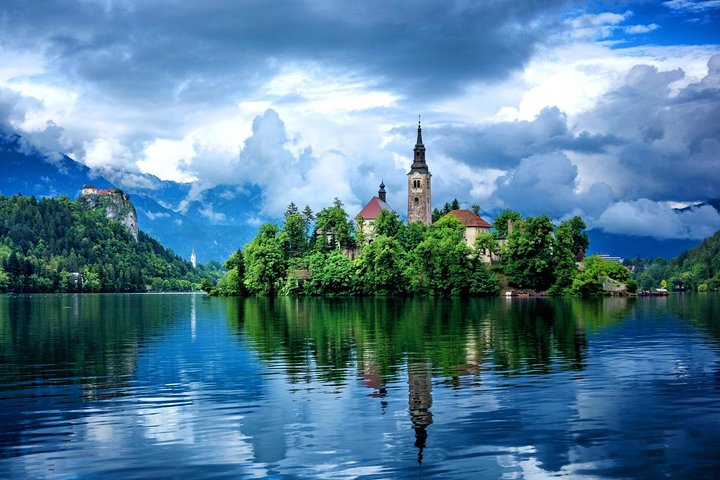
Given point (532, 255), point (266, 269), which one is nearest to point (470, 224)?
point (532, 255)

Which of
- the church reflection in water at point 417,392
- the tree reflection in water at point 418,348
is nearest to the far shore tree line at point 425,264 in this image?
the tree reflection in water at point 418,348

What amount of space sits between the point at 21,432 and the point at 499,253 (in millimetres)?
141609

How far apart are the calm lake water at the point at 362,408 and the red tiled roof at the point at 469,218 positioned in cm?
13061

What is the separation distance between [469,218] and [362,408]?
159m

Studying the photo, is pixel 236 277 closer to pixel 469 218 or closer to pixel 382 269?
pixel 382 269

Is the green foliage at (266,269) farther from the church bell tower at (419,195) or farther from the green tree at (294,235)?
the church bell tower at (419,195)

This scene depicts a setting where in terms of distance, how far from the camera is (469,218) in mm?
183125

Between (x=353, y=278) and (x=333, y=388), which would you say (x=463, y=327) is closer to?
(x=333, y=388)

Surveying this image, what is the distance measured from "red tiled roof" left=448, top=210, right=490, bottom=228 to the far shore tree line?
16901mm

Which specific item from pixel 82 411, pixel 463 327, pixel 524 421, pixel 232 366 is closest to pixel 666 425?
pixel 524 421

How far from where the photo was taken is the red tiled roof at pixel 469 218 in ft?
595

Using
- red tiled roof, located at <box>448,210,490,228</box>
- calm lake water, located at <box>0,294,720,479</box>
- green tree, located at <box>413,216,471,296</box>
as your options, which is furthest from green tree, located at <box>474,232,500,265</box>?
calm lake water, located at <box>0,294,720,479</box>

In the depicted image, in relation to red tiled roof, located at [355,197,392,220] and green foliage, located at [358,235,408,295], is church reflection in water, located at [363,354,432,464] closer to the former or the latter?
green foliage, located at [358,235,408,295]

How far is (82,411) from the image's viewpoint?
26281mm
